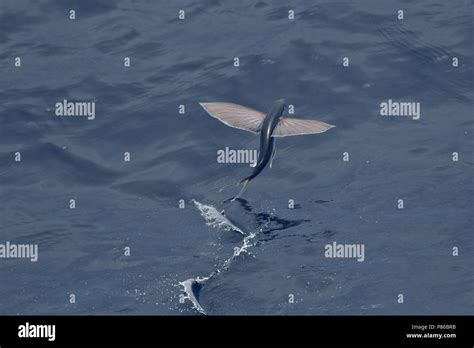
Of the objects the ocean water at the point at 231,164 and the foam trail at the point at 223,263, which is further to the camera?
the ocean water at the point at 231,164

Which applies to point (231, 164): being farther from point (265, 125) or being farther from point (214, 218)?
point (265, 125)

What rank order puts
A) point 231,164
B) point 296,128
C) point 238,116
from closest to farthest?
point 296,128, point 238,116, point 231,164

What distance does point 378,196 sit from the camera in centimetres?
2616

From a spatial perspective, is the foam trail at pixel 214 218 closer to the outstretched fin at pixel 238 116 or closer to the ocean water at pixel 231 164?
the ocean water at pixel 231 164

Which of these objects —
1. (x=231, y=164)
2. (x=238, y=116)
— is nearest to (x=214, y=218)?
(x=231, y=164)

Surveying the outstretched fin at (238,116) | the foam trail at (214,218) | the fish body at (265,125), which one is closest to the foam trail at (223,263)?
the foam trail at (214,218)

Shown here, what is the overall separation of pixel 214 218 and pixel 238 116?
107 inches

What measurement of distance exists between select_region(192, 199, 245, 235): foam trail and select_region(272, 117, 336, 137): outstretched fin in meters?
2.60

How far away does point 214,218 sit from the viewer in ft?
84.5

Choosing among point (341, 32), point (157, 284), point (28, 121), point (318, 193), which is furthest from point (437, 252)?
point (28, 121)

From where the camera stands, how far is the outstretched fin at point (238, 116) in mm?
25484

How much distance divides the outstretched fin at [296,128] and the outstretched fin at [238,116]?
0.56m

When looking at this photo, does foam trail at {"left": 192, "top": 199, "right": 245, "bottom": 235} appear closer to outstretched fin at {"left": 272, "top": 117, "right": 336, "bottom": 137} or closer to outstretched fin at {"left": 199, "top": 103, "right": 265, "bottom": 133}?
outstretched fin at {"left": 199, "top": 103, "right": 265, "bottom": 133}
